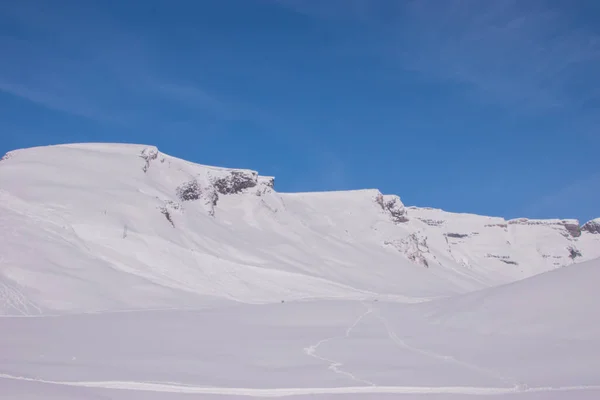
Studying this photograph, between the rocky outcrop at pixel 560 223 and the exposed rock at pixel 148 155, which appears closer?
the exposed rock at pixel 148 155

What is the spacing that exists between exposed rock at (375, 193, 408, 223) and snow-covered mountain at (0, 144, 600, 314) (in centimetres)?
518

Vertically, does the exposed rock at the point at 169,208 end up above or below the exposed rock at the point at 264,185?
below

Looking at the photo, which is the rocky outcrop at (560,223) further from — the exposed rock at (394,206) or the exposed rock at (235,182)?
the exposed rock at (235,182)

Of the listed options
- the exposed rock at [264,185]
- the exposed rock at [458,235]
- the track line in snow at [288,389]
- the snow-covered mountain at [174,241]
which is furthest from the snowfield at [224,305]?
the exposed rock at [458,235]

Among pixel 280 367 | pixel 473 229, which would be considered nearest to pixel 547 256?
pixel 473 229

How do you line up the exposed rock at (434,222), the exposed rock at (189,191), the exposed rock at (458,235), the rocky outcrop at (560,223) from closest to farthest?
the exposed rock at (189,191), the exposed rock at (458,235), the exposed rock at (434,222), the rocky outcrop at (560,223)

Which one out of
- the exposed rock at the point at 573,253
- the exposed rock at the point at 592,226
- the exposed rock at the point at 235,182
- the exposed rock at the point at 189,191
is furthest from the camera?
the exposed rock at the point at 592,226

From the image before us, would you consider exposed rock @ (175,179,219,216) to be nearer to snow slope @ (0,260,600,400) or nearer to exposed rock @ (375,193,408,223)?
snow slope @ (0,260,600,400)

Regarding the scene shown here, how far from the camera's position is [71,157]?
38.0m

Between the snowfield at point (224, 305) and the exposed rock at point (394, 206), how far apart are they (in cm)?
2105

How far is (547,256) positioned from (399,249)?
63694 mm

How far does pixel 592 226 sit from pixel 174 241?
5286 inches

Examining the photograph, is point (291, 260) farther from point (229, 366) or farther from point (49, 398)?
point (49, 398)

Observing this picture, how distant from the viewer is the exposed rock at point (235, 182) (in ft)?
168
